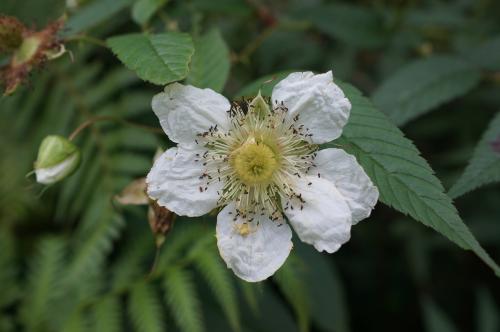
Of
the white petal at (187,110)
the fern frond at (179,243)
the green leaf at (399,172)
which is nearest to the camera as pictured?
the green leaf at (399,172)

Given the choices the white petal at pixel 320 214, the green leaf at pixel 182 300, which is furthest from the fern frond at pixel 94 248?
the white petal at pixel 320 214

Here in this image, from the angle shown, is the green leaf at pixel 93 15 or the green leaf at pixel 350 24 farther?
the green leaf at pixel 350 24

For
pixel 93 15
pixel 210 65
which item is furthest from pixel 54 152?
pixel 93 15

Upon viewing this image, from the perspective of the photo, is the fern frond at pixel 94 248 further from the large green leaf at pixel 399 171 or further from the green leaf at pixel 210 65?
the large green leaf at pixel 399 171

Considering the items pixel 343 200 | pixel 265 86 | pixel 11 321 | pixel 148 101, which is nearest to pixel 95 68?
pixel 148 101

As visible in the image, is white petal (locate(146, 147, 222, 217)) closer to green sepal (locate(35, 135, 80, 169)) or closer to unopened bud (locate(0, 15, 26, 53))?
green sepal (locate(35, 135, 80, 169))

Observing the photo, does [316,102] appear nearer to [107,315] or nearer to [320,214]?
[320,214]

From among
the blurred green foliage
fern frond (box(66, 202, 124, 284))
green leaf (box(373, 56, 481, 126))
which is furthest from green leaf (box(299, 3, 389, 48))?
fern frond (box(66, 202, 124, 284))
